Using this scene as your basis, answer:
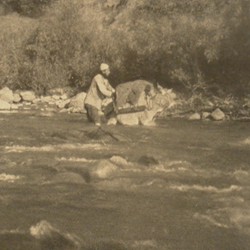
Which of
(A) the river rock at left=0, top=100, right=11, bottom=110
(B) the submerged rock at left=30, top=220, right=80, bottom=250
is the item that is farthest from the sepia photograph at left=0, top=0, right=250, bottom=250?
(A) the river rock at left=0, top=100, right=11, bottom=110

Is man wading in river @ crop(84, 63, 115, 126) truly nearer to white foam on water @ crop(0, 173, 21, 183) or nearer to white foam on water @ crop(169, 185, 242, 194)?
white foam on water @ crop(0, 173, 21, 183)

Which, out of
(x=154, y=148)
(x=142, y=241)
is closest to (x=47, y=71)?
(x=154, y=148)

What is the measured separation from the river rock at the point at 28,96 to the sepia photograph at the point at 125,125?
0.05 meters

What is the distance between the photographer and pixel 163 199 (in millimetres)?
7480

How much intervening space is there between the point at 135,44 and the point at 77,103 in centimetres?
242

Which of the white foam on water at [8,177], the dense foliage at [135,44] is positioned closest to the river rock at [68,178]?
the white foam on water at [8,177]

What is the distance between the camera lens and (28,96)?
1627 cm

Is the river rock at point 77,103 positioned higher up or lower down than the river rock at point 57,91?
lower down

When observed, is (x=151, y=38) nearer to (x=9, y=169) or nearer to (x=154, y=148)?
(x=154, y=148)

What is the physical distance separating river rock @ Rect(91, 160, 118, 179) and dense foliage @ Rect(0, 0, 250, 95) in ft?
20.3

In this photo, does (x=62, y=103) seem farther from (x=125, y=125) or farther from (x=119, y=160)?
(x=119, y=160)

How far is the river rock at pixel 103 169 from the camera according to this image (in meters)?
8.60

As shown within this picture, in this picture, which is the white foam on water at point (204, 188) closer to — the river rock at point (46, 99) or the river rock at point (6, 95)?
the river rock at point (46, 99)

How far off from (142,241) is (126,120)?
259 inches
